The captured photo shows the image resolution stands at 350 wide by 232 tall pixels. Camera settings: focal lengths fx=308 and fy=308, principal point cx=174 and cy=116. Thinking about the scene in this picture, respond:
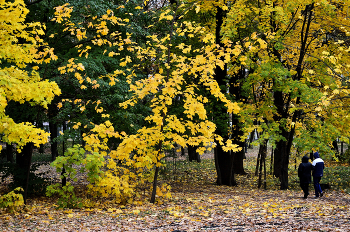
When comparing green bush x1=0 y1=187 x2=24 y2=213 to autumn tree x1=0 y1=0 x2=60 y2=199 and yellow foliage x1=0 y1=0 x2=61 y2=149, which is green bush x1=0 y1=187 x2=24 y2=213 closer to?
autumn tree x1=0 y1=0 x2=60 y2=199

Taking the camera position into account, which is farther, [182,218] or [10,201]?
[10,201]

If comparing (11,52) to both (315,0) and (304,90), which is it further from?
(315,0)

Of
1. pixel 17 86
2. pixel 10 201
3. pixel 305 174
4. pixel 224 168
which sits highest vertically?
pixel 17 86

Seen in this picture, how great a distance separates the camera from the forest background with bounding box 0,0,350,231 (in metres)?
7.63

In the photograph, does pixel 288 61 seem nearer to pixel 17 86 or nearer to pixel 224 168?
pixel 224 168

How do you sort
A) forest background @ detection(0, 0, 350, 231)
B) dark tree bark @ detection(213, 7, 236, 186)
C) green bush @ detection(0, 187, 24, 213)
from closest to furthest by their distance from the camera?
green bush @ detection(0, 187, 24, 213) → forest background @ detection(0, 0, 350, 231) → dark tree bark @ detection(213, 7, 236, 186)

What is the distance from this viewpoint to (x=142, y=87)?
28.3ft

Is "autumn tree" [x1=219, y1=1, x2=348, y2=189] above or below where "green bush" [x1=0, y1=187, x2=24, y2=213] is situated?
above

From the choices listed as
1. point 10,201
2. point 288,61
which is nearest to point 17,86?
point 10,201

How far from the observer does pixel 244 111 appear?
1237cm

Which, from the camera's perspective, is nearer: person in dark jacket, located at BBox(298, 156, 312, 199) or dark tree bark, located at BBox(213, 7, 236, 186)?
person in dark jacket, located at BBox(298, 156, 312, 199)

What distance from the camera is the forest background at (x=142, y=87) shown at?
763 centimetres

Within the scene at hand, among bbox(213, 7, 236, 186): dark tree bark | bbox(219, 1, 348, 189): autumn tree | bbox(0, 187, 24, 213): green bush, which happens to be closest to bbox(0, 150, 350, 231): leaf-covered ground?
bbox(0, 187, 24, 213): green bush

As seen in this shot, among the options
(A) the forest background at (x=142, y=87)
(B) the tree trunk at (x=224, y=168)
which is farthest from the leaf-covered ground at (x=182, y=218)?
(B) the tree trunk at (x=224, y=168)
